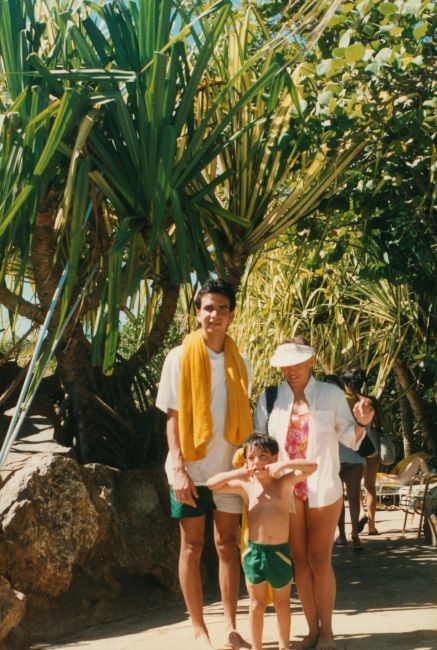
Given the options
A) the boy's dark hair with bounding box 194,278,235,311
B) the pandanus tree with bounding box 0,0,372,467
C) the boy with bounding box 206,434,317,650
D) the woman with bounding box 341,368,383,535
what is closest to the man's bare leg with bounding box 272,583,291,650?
the boy with bounding box 206,434,317,650

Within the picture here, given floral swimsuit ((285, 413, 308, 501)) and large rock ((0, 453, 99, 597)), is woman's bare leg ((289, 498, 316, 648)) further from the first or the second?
large rock ((0, 453, 99, 597))

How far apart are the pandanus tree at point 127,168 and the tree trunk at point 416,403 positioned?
3941mm

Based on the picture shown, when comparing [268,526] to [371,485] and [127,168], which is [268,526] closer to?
[127,168]

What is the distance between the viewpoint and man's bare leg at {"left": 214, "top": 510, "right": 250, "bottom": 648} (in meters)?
3.93

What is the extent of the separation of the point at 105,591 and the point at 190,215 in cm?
193

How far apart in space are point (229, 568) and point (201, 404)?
0.66 metres

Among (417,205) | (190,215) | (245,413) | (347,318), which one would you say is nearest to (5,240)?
(190,215)

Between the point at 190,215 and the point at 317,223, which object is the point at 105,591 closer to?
the point at 190,215

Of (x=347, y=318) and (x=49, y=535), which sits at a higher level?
(x=347, y=318)

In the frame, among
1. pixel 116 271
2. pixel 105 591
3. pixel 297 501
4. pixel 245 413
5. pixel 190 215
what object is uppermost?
pixel 190 215

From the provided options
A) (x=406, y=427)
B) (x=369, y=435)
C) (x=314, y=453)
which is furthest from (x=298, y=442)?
(x=406, y=427)

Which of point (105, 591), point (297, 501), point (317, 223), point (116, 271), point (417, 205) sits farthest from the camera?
point (317, 223)

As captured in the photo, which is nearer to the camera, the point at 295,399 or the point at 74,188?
the point at 295,399

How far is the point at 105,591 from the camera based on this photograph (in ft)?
16.2
